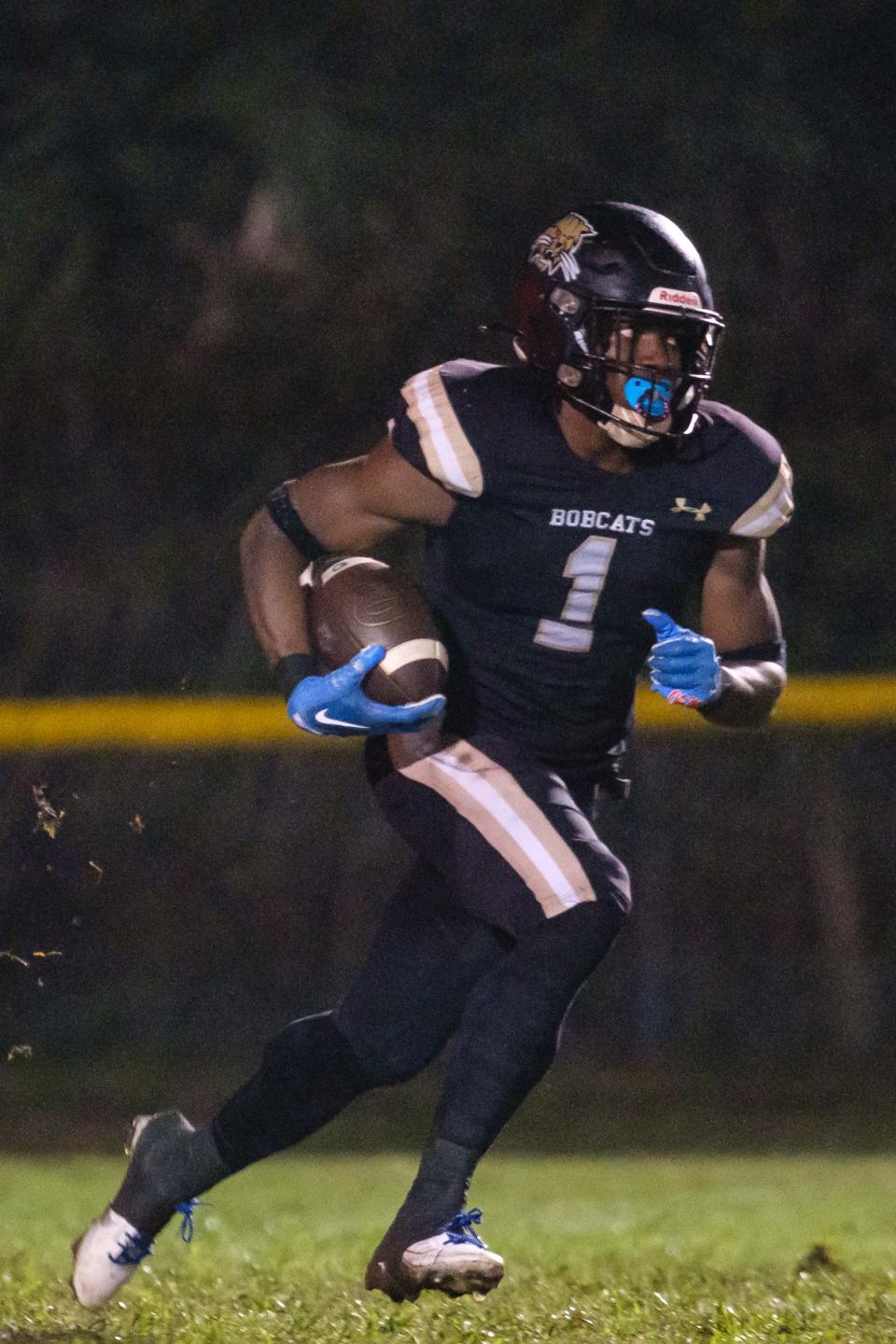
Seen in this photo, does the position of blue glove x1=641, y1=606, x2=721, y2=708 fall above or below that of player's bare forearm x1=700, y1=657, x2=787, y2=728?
above


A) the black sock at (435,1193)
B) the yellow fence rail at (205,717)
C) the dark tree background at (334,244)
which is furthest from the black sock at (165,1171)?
the dark tree background at (334,244)

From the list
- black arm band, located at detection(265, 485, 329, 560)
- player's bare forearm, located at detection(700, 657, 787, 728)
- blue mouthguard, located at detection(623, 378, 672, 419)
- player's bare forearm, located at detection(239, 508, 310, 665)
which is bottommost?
player's bare forearm, located at detection(700, 657, 787, 728)

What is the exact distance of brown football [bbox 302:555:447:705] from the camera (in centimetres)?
369

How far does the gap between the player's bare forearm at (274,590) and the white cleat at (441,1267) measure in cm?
103

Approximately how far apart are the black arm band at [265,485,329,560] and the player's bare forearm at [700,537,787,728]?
706 millimetres

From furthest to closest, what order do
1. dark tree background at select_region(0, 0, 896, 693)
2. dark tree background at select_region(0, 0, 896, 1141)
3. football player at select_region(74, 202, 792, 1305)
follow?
1. dark tree background at select_region(0, 0, 896, 693)
2. dark tree background at select_region(0, 0, 896, 1141)
3. football player at select_region(74, 202, 792, 1305)

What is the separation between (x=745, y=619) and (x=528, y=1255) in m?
1.57

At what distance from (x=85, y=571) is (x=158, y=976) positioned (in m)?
2.02

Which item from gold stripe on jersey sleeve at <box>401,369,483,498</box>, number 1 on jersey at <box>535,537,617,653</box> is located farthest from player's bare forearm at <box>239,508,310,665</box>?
number 1 on jersey at <box>535,537,617,653</box>

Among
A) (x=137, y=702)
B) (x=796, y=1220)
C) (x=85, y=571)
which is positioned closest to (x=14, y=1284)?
(x=796, y=1220)

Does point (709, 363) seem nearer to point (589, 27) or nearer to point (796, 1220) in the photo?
point (796, 1220)

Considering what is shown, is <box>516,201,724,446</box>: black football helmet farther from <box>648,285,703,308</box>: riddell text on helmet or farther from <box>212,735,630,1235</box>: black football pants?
<box>212,735,630,1235</box>: black football pants

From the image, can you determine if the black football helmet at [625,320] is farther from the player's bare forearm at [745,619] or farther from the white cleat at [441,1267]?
the white cleat at [441,1267]

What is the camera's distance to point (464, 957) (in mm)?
3801
